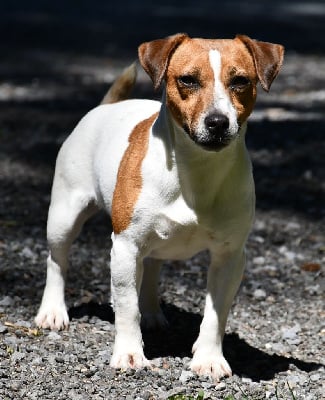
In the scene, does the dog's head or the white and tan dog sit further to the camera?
the white and tan dog

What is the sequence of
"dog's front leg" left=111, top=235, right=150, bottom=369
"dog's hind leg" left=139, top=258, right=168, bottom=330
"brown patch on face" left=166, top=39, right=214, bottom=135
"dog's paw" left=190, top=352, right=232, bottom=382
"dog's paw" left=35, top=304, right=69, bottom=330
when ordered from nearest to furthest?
"brown patch on face" left=166, top=39, right=214, bottom=135, "dog's front leg" left=111, top=235, right=150, bottom=369, "dog's paw" left=190, top=352, right=232, bottom=382, "dog's paw" left=35, top=304, right=69, bottom=330, "dog's hind leg" left=139, top=258, right=168, bottom=330

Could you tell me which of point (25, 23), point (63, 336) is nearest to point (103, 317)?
point (63, 336)

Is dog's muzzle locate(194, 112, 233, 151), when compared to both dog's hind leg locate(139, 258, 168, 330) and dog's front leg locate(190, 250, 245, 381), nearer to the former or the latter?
dog's front leg locate(190, 250, 245, 381)

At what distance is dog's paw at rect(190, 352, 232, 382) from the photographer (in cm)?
520

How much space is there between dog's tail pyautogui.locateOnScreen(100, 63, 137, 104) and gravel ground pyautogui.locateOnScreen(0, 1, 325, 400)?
4.21 ft

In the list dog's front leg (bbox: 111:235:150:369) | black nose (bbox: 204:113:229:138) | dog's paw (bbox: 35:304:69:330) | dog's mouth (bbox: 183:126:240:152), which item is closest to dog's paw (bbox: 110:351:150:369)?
dog's front leg (bbox: 111:235:150:369)

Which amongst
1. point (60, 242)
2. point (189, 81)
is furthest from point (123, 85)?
point (189, 81)

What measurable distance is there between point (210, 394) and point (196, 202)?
0.99m

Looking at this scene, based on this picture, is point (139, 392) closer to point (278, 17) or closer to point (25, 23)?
point (25, 23)

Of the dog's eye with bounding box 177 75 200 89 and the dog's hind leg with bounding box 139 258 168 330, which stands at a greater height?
the dog's eye with bounding box 177 75 200 89

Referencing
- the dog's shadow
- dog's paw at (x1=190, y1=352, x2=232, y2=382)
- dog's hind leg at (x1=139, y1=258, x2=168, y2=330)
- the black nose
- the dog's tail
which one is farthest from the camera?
the dog's tail

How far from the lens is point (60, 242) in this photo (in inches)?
233

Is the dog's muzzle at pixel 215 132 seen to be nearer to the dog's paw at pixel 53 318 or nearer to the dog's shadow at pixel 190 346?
the dog's shadow at pixel 190 346

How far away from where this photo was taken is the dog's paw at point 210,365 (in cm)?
520
